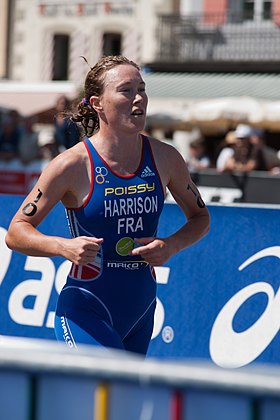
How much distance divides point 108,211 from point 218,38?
29.7 metres

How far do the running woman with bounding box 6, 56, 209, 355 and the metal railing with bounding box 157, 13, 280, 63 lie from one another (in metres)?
28.1

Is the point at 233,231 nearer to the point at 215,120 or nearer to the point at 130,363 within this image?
the point at 130,363

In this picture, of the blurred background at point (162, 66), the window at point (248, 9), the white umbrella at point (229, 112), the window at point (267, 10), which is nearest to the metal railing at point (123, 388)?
the blurred background at point (162, 66)

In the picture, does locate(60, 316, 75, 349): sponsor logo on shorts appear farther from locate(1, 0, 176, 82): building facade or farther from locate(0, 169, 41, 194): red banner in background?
locate(1, 0, 176, 82): building facade

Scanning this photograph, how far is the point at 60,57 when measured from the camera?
40250 mm

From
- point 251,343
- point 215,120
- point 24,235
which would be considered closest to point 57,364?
point 24,235

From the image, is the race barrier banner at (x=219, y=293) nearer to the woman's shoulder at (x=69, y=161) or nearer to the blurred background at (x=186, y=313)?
the blurred background at (x=186, y=313)

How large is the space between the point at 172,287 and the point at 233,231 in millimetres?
560

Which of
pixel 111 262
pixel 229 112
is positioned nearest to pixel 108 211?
pixel 111 262

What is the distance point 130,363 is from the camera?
2.16 metres

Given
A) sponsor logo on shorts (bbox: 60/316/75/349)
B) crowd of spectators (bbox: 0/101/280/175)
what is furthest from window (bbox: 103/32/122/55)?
sponsor logo on shorts (bbox: 60/316/75/349)

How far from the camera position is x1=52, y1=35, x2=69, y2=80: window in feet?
130

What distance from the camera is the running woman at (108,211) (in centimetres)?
445

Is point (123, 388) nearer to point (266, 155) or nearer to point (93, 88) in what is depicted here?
point (93, 88)
